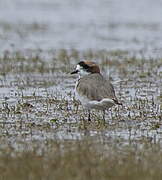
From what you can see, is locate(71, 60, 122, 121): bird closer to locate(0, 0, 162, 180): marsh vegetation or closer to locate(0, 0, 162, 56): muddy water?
locate(0, 0, 162, 180): marsh vegetation

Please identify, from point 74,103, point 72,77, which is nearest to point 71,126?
point 74,103

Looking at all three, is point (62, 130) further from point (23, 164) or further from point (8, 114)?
point (23, 164)

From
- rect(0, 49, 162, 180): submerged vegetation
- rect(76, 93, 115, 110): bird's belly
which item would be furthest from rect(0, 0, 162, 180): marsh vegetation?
rect(76, 93, 115, 110): bird's belly

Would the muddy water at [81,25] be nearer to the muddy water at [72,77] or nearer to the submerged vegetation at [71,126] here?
the muddy water at [72,77]

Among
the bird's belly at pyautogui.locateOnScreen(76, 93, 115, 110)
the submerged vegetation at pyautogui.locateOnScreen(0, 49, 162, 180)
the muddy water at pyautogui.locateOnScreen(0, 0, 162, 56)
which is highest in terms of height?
the muddy water at pyautogui.locateOnScreen(0, 0, 162, 56)

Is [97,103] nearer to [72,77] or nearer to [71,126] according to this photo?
[71,126]

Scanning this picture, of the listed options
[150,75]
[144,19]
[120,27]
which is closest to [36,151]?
[150,75]

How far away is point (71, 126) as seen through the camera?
11.1 m

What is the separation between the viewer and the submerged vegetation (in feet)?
27.2

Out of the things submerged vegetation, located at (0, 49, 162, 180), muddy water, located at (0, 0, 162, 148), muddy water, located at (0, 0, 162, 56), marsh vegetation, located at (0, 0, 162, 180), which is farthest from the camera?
muddy water, located at (0, 0, 162, 56)

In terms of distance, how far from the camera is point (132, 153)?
30.0ft

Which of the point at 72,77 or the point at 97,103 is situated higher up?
the point at 97,103

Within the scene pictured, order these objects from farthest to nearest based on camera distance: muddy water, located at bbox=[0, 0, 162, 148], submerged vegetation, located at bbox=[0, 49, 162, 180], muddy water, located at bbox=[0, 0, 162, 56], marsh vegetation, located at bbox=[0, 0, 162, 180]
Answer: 1. muddy water, located at bbox=[0, 0, 162, 56]
2. muddy water, located at bbox=[0, 0, 162, 148]
3. marsh vegetation, located at bbox=[0, 0, 162, 180]
4. submerged vegetation, located at bbox=[0, 49, 162, 180]

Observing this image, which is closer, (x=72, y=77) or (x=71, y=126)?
(x=71, y=126)
